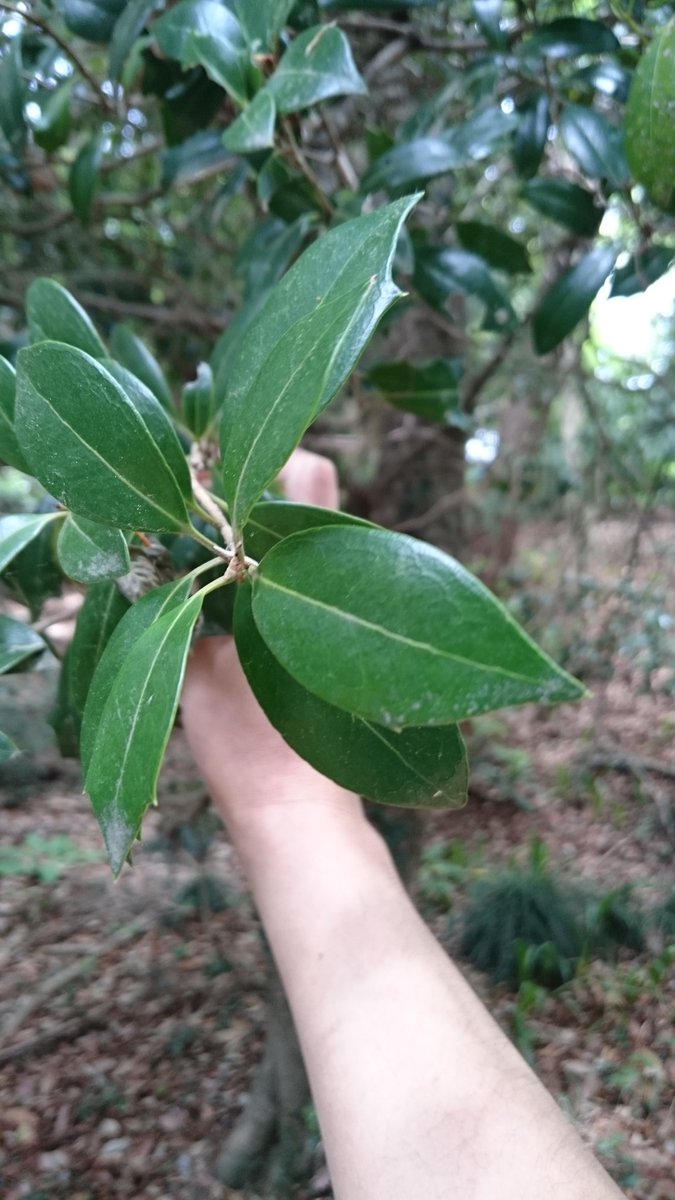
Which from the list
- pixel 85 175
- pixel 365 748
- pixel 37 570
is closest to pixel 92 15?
→ pixel 85 175

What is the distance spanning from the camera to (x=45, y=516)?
47 cm

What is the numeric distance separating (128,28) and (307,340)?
531 mm

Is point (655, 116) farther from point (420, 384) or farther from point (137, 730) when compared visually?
point (137, 730)

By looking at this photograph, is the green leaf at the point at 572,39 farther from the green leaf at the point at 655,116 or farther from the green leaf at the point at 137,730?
the green leaf at the point at 137,730

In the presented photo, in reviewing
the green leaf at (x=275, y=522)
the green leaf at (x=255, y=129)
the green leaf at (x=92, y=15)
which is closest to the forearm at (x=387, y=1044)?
the green leaf at (x=275, y=522)

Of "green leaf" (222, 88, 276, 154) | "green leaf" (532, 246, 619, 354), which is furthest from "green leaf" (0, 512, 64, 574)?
"green leaf" (532, 246, 619, 354)

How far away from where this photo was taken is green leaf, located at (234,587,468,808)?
35 cm

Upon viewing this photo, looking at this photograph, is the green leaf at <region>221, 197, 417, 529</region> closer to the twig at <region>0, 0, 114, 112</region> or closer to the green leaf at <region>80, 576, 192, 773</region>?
the green leaf at <region>80, 576, 192, 773</region>

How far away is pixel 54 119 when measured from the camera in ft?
2.78

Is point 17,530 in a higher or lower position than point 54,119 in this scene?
lower

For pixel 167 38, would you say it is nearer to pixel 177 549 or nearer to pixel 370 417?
pixel 177 549

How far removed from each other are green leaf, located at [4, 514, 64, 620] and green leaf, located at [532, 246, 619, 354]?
520 mm

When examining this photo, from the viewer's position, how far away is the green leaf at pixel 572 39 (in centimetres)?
72

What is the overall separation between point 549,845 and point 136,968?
792mm
